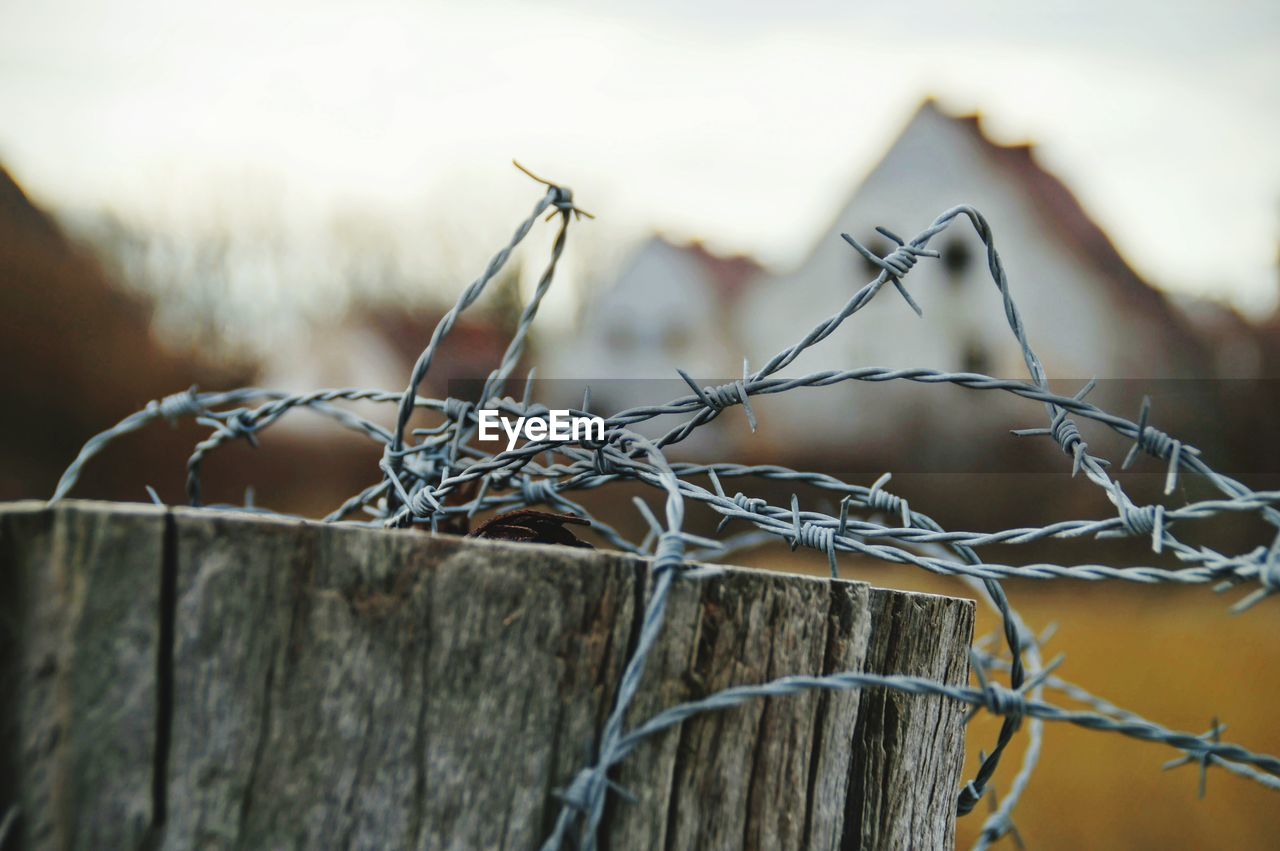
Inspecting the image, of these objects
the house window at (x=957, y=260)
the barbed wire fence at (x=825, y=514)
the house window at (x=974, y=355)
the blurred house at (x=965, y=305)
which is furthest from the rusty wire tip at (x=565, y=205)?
→ the house window at (x=957, y=260)

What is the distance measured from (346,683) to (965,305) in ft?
50.3

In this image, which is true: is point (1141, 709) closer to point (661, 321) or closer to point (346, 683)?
point (346, 683)

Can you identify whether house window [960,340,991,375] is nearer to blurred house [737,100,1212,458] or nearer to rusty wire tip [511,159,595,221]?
blurred house [737,100,1212,458]

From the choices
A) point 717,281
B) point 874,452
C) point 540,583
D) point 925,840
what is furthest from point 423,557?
point 717,281

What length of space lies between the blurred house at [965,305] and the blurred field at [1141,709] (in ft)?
9.35

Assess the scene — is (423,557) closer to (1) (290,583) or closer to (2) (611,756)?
(1) (290,583)

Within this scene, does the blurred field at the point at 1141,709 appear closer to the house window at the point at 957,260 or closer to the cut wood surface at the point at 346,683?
the cut wood surface at the point at 346,683

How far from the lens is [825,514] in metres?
1.18

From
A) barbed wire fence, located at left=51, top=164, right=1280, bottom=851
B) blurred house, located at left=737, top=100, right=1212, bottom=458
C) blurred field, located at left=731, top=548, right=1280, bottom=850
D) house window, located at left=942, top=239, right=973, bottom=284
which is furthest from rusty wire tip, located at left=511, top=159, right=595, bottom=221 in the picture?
house window, located at left=942, top=239, right=973, bottom=284

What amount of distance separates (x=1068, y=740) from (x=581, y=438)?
888 cm

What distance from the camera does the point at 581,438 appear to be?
1.04m

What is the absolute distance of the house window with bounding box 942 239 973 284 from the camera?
1480 cm

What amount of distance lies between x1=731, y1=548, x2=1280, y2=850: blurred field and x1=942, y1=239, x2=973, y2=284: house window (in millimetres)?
5473

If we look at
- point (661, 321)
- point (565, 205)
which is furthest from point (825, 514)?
point (661, 321)
